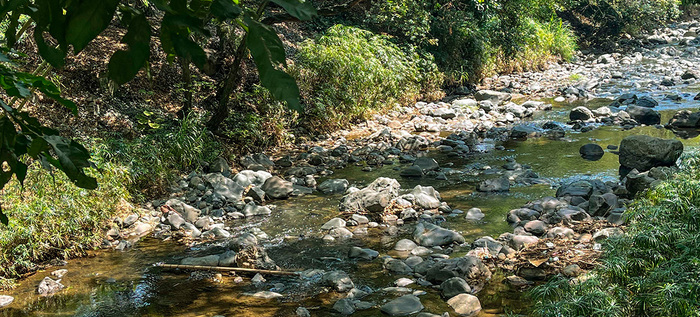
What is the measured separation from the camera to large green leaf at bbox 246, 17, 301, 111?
924 millimetres

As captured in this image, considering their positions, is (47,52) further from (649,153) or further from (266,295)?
(649,153)

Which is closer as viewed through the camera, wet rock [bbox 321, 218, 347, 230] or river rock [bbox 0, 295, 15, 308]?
river rock [bbox 0, 295, 15, 308]

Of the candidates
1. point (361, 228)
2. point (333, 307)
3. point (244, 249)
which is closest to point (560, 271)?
point (333, 307)

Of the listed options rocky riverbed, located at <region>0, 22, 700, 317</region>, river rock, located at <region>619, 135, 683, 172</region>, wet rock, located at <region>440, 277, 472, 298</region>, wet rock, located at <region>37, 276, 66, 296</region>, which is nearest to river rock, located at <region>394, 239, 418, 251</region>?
rocky riverbed, located at <region>0, 22, 700, 317</region>

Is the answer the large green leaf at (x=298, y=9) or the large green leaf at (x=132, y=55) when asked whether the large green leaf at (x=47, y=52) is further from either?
the large green leaf at (x=298, y=9)

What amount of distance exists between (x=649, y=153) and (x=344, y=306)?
4913 mm

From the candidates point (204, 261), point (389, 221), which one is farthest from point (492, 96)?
point (204, 261)

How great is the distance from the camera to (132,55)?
0.95 meters

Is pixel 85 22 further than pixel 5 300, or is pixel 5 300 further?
pixel 5 300

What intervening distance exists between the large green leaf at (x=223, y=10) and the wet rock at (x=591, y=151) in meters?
7.91

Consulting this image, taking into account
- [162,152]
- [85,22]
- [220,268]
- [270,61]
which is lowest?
[220,268]

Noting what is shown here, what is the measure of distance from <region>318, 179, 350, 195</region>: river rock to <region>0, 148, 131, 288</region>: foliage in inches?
90.0

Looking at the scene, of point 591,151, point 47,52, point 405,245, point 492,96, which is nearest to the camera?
point 47,52

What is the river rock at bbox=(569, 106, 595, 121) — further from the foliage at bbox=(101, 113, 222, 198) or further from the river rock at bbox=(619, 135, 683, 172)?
the foliage at bbox=(101, 113, 222, 198)
